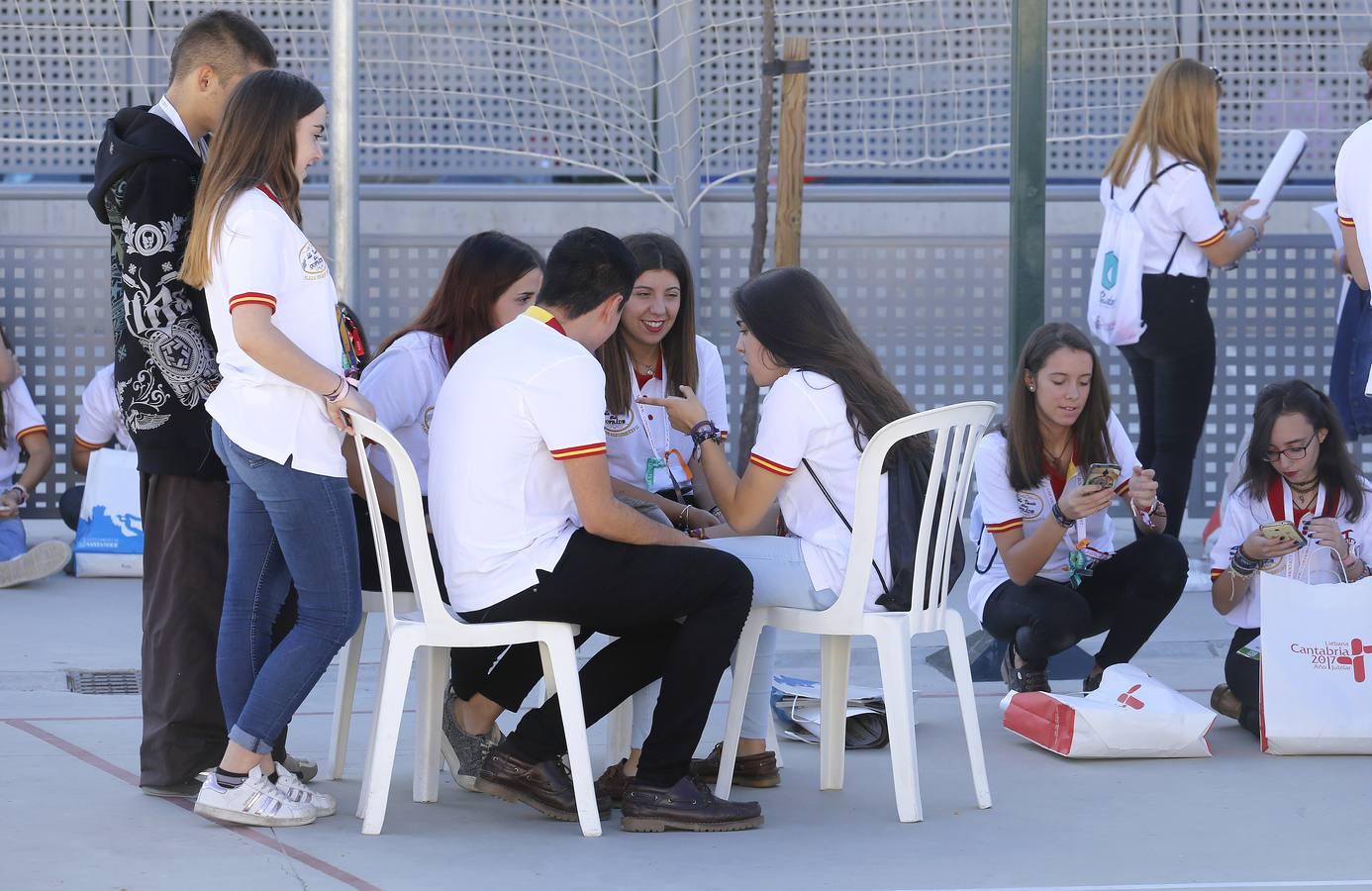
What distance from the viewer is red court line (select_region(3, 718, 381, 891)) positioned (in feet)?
10.5

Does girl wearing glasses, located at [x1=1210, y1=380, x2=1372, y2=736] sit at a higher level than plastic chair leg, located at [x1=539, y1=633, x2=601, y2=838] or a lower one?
higher

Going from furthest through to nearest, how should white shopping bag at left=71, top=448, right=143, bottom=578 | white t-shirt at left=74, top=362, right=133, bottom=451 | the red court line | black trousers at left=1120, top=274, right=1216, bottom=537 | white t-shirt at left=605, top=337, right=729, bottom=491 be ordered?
white t-shirt at left=74, top=362, right=133, bottom=451 < white shopping bag at left=71, top=448, right=143, bottom=578 < black trousers at left=1120, top=274, right=1216, bottom=537 < white t-shirt at left=605, top=337, right=729, bottom=491 < the red court line

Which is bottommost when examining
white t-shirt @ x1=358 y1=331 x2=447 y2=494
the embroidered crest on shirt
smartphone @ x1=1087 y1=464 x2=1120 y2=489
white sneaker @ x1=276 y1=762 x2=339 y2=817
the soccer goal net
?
white sneaker @ x1=276 y1=762 x2=339 y2=817

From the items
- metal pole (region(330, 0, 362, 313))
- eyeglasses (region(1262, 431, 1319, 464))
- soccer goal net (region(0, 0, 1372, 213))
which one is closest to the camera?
eyeglasses (region(1262, 431, 1319, 464))

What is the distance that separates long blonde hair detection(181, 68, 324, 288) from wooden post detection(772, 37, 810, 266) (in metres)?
2.92

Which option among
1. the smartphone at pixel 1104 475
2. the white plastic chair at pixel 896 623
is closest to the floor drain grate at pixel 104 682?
the white plastic chair at pixel 896 623

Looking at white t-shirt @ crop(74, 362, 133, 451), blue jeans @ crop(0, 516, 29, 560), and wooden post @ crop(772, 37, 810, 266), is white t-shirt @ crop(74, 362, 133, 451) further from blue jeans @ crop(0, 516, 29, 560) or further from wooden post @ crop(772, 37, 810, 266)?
wooden post @ crop(772, 37, 810, 266)

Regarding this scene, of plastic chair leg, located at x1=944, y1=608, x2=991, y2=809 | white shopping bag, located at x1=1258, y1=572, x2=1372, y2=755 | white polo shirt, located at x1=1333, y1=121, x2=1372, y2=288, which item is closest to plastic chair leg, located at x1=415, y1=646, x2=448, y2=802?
plastic chair leg, located at x1=944, y1=608, x2=991, y2=809

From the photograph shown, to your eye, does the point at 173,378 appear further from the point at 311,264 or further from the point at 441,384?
the point at 441,384

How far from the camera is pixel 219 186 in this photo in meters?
3.45

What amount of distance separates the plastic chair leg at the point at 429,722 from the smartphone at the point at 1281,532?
2.07 meters

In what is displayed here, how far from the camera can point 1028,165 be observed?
5.43 m

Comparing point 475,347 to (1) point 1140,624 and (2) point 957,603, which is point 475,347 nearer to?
(1) point 1140,624

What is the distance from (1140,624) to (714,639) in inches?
60.6
